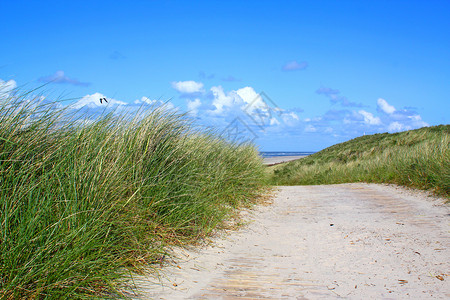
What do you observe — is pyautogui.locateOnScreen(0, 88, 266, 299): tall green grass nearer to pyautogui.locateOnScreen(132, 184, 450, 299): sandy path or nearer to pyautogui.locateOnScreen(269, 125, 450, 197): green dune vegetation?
pyautogui.locateOnScreen(132, 184, 450, 299): sandy path

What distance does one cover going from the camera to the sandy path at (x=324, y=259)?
3.46 meters

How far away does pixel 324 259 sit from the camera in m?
4.52

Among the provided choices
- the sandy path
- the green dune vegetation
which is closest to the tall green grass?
the sandy path

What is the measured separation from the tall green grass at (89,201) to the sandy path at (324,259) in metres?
0.43

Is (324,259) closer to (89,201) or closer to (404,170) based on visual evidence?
(89,201)

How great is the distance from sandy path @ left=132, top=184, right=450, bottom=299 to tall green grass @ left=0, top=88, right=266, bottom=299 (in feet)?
1.40

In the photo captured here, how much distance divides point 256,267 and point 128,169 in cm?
181

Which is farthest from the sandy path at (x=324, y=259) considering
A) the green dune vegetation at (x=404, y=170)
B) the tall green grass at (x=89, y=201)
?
the green dune vegetation at (x=404, y=170)

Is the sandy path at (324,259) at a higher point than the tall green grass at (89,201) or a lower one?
lower

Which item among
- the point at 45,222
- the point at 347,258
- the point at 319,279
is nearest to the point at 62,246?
the point at 45,222

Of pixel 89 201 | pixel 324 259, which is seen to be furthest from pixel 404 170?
pixel 89 201

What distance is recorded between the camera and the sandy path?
11.4ft

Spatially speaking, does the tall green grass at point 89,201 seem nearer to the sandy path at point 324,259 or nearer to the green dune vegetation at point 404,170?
the sandy path at point 324,259

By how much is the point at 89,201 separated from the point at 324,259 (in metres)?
2.81
